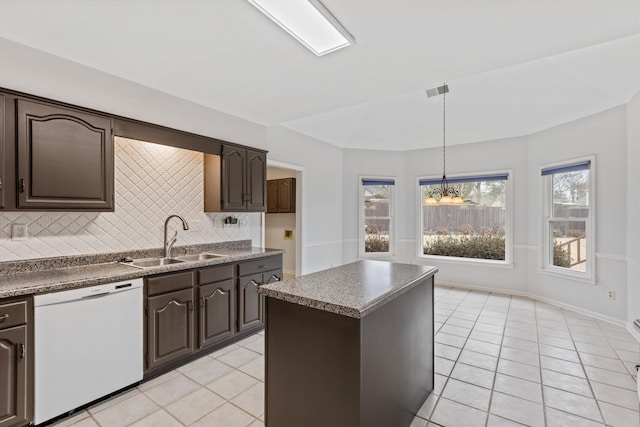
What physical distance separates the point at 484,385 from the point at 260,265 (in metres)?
2.44

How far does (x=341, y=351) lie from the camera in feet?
5.03

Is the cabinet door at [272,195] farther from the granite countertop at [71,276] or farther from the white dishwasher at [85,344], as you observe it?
the white dishwasher at [85,344]

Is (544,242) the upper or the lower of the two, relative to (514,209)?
lower

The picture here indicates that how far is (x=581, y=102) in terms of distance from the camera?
3.94 m

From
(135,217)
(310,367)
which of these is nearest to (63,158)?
(135,217)

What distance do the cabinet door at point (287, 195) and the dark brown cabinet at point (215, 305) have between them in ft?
8.85

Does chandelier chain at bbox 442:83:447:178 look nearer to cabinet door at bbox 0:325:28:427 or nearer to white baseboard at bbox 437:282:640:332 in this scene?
white baseboard at bbox 437:282:640:332

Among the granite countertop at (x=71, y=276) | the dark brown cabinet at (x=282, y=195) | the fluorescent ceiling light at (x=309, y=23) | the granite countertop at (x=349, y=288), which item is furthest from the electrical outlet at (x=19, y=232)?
the dark brown cabinet at (x=282, y=195)

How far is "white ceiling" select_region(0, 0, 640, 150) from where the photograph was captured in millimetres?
1877

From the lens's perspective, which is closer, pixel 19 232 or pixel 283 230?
pixel 19 232

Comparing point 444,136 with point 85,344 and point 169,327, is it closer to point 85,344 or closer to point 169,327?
point 169,327

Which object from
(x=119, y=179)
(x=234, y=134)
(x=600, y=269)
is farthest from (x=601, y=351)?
(x=119, y=179)

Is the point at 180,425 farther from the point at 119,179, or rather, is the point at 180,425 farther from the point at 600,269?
the point at 600,269

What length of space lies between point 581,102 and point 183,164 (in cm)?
506
